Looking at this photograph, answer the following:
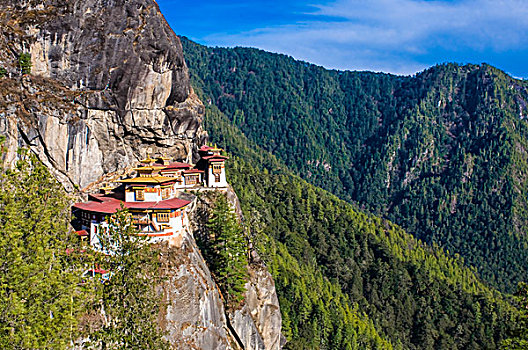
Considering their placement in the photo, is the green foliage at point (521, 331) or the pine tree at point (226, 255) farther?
the pine tree at point (226, 255)

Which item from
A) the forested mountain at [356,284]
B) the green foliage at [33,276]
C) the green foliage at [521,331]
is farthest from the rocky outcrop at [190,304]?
the forested mountain at [356,284]

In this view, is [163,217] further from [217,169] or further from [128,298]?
[128,298]

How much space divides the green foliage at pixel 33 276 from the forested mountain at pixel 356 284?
61570 mm

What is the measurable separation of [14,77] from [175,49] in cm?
2052

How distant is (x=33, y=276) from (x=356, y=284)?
358 feet

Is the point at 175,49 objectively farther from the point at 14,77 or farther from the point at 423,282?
the point at 423,282

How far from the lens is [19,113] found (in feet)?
159

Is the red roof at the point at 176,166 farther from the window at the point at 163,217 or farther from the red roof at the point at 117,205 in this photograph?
the window at the point at 163,217

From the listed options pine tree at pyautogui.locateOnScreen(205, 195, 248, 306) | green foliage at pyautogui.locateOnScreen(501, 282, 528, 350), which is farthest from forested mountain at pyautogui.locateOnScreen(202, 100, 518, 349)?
green foliage at pyautogui.locateOnScreen(501, 282, 528, 350)

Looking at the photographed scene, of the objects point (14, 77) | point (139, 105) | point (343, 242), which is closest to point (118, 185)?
point (139, 105)

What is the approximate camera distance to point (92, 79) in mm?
54250

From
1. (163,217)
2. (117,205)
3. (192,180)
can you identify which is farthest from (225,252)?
(117,205)

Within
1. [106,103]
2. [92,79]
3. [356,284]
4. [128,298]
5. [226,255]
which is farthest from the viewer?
[356,284]

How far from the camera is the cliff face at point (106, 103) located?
46688mm
